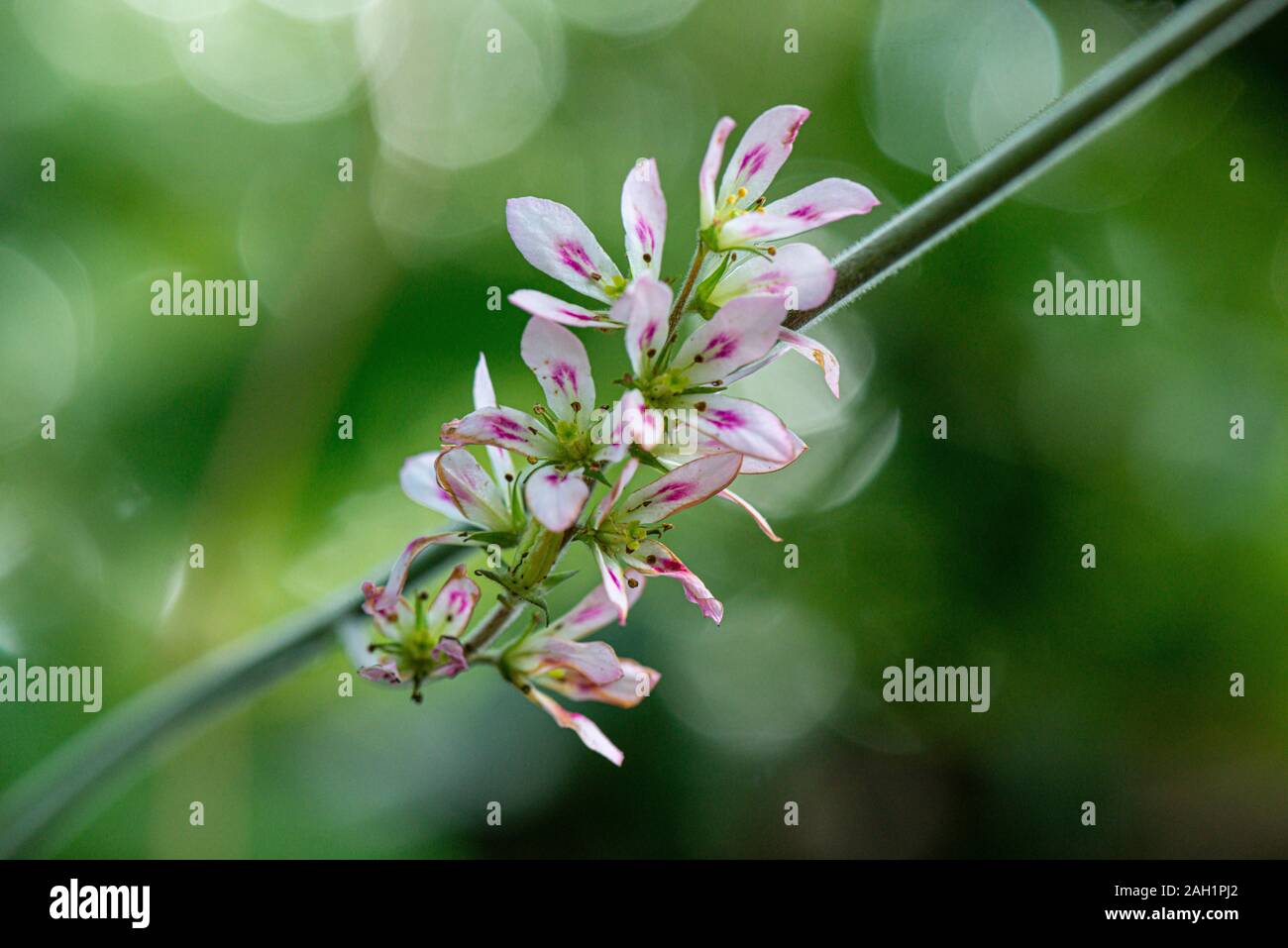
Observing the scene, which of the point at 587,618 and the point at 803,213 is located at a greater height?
the point at 803,213

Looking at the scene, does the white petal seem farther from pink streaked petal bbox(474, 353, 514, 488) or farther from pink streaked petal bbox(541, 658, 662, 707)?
pink streaked petal bbox(541, 658, 662, 707)

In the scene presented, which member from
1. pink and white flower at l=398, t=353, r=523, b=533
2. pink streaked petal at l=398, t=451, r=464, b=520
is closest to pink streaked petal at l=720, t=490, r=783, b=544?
pink and white flower at l=398, t=353, r=523, b=533

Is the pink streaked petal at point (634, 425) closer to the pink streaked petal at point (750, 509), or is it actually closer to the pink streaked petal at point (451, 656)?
the pink streaked petal at point (750, 509)

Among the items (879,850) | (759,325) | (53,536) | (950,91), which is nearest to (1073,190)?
(950,91)

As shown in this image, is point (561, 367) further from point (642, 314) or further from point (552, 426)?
point (642, 314)

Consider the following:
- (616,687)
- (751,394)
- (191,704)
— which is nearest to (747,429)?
(616,687)

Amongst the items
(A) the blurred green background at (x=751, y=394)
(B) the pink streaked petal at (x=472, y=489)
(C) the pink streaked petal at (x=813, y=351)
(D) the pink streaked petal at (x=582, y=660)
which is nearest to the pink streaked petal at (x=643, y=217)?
(C) the pink streaked petal at (x=813, y=351)

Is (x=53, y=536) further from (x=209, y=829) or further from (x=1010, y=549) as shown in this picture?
(x=1010, y=549)
